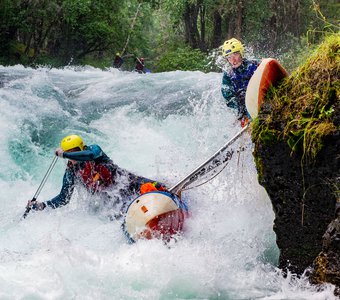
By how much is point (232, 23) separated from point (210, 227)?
20.0 meters

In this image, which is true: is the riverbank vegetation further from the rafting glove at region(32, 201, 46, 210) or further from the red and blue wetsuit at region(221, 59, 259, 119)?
the rafting glove at region(32, 201, 46, 210)

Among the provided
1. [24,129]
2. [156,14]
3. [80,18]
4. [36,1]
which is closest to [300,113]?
[24,129]

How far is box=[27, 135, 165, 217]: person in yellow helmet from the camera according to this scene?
6.20 m

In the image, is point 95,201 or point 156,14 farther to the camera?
point 156,14

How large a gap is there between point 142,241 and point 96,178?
127cm

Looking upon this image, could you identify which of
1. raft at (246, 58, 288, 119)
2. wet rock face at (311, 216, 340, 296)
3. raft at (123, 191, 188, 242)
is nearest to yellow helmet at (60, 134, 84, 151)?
raft at (123, 191, 188, 242)

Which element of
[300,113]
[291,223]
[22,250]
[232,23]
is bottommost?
[22,250]

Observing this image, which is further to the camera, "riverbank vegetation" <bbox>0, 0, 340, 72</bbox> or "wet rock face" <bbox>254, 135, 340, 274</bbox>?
"riverbank vegetation" <bbox>0, 0, 340, 72</bbox>

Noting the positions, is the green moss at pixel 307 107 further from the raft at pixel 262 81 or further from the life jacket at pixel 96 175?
the life jacket at pixel 96 175

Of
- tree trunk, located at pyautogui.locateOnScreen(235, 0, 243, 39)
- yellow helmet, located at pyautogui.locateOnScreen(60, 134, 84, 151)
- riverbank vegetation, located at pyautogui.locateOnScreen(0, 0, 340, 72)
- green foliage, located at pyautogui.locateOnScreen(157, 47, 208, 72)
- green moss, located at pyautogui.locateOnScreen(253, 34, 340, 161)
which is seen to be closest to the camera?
green moss, located at pyautogui.locateOnScreen(253, 34, 340, 161)

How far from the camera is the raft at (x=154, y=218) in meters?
5.34

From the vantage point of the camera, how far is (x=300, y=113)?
12.8 ft

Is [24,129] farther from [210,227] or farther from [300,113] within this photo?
[300,113]

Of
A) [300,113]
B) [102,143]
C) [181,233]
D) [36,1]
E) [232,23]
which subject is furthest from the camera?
[232,23]
